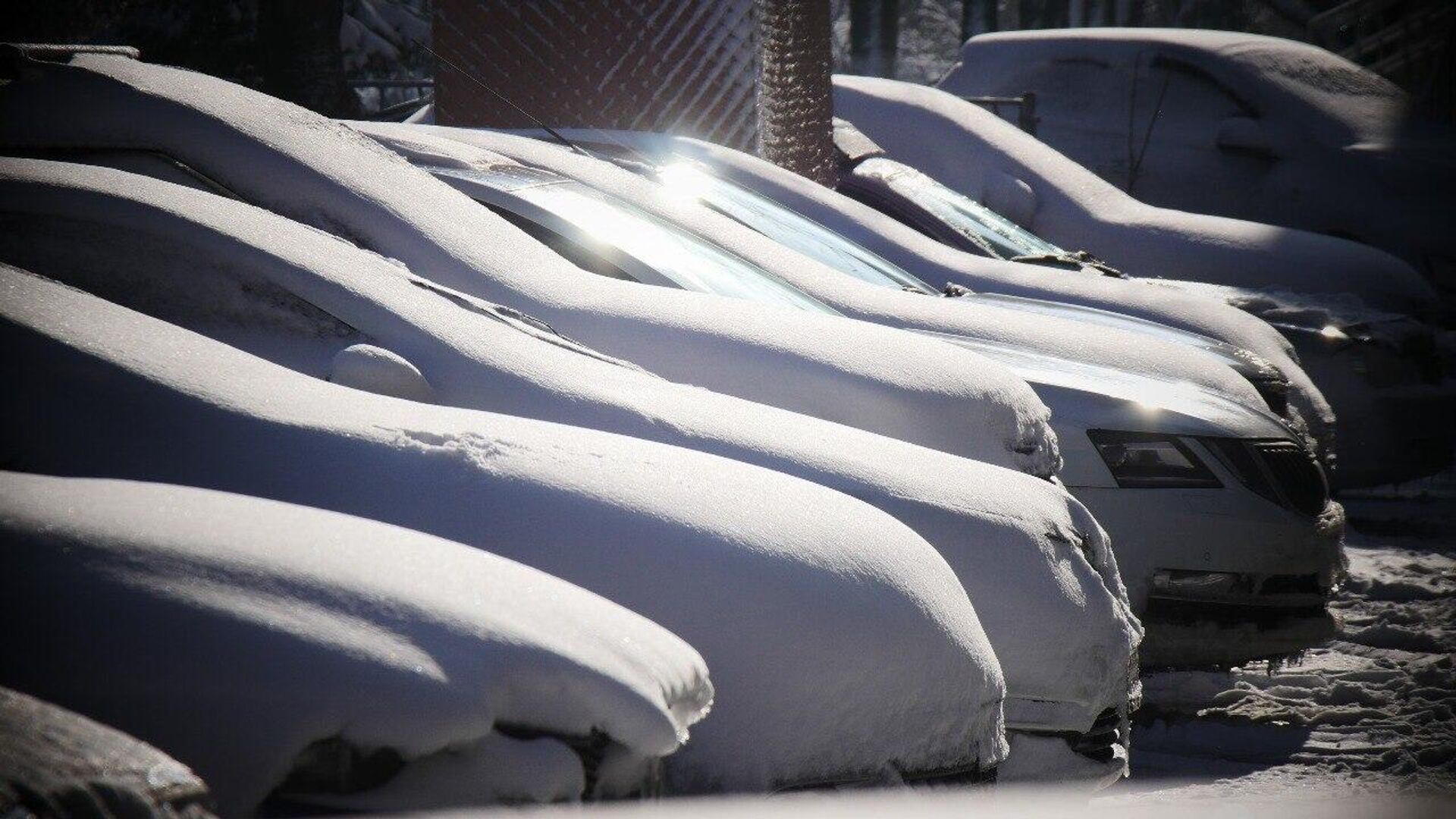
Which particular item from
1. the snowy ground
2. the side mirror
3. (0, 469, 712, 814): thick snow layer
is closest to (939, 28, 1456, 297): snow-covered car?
the side mirror

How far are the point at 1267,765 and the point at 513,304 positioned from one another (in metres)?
2.50

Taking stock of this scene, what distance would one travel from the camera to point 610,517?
2.57m

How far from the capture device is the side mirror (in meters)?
11.0

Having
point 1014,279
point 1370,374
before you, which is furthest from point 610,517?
point 1370,374

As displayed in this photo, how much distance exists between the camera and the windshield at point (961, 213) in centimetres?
785

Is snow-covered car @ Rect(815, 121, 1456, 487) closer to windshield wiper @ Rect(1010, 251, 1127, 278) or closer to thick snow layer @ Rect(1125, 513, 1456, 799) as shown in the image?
windshield wiper @ Rect(1010, 251, 1127, 278)

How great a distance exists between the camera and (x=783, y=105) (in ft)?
32.6

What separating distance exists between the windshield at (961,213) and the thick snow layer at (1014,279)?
21.4 inches

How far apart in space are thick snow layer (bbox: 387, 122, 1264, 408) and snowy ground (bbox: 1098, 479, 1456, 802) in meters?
0.95

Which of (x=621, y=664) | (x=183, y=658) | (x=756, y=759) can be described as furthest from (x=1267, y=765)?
(x=183, y=658)

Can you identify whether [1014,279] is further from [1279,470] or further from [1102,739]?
[1102,739]

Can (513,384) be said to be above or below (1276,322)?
above

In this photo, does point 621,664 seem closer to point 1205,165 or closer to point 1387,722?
point 1387,722

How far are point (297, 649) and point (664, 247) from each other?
3159 mm
